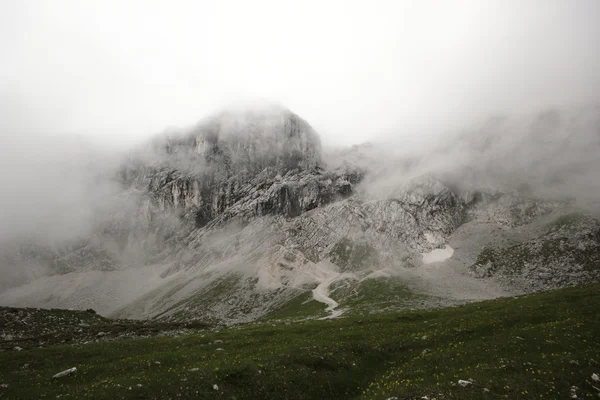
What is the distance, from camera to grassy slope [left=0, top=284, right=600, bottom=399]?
69.3 feet

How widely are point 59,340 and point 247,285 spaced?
13451 centimetres

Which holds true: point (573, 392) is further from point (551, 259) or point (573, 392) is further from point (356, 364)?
point (551, 259)

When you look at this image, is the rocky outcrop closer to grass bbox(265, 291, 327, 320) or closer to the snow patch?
the snow patch

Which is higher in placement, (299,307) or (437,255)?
(299,307)

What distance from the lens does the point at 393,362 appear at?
29.0 meters

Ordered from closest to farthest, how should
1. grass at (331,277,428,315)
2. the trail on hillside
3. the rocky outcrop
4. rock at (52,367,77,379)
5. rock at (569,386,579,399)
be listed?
rock at (569,386,579,399), rock at (52,367,77,379), grass at (331,277,428,315), the rocky outcrop, the trail on hillside

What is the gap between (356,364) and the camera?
2839 centimetres

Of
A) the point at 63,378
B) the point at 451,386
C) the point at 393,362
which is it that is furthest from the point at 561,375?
the point at 63,378

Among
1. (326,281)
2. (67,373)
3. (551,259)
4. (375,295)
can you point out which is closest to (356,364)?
(67,373)

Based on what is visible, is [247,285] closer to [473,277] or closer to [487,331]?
[473,277]

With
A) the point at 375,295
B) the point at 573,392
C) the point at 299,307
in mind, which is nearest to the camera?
the point at 573,392

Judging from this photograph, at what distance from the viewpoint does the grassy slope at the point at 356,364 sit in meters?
21.1

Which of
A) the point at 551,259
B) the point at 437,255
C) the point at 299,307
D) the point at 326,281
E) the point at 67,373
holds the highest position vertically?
the point at 67,373

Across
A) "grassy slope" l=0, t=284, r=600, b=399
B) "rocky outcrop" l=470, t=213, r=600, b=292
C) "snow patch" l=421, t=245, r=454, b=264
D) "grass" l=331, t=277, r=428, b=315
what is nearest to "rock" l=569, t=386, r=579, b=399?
"grassy slope" l=0, t=284, r=600, b=399
